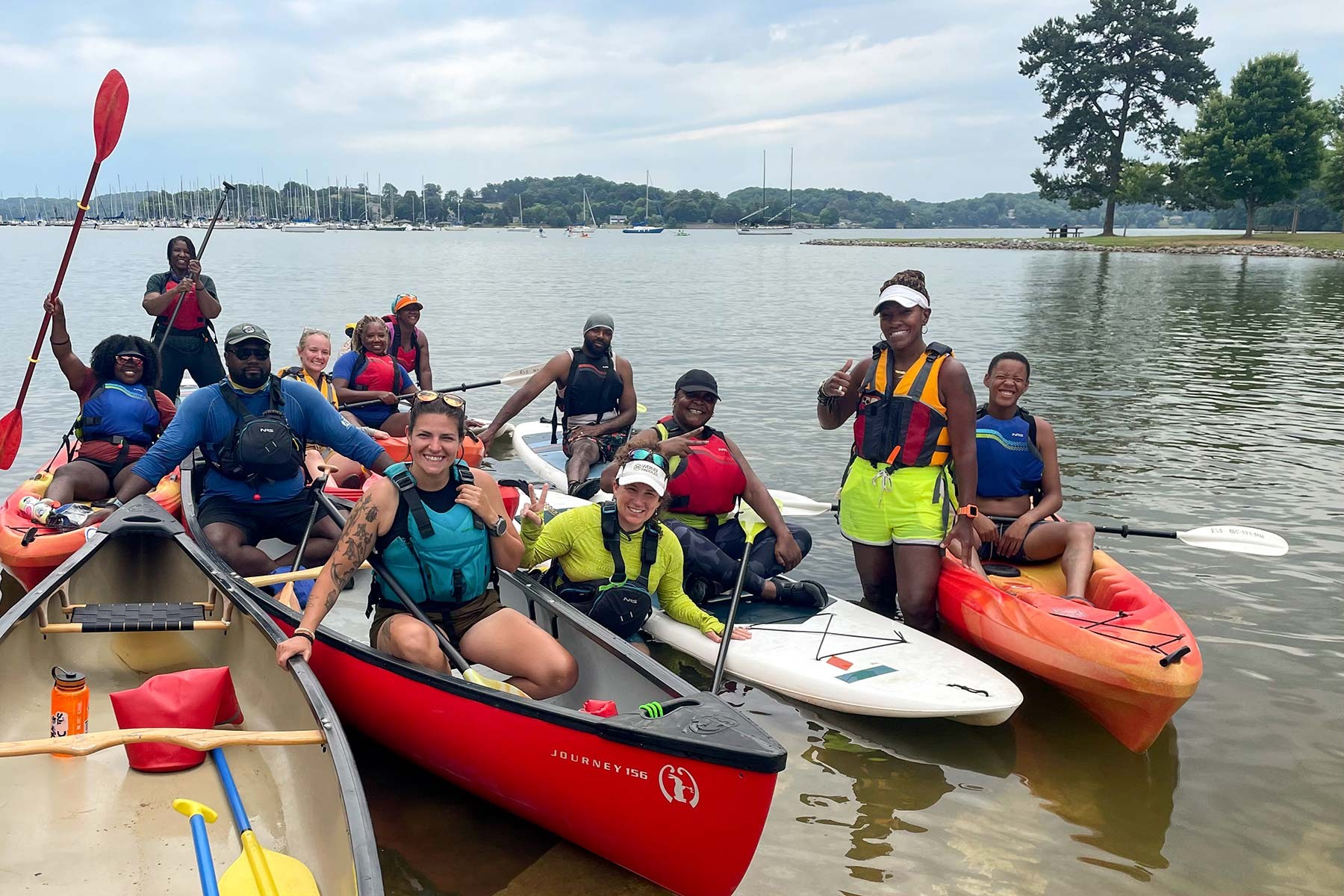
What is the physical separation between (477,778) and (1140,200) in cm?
7056

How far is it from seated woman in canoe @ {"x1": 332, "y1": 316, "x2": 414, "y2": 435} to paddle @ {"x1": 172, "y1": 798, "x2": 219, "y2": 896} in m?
6.80

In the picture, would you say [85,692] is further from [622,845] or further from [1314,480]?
[1314,480]

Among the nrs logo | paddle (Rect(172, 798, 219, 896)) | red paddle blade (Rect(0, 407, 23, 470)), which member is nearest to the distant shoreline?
red paddle blade (Rect(0, 407, 23, 470))

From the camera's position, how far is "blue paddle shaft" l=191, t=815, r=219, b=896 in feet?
Result: 11.2

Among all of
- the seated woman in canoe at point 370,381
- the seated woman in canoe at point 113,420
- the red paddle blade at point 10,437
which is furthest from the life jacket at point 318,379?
the red paddle blade at point 10,437

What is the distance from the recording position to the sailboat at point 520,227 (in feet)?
551

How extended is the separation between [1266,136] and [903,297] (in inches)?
2409

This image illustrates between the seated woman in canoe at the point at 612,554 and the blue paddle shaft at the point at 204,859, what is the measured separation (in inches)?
88.9

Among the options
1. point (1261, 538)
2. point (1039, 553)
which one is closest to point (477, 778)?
point (1039, 553)

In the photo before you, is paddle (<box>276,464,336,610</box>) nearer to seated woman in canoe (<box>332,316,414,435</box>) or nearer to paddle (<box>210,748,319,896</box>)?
paddle (<box>210,748,319,896</box>)

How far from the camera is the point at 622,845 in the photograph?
4.27m

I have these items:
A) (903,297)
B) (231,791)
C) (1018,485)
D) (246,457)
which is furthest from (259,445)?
(1018,485)

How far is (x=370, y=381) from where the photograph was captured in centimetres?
1067

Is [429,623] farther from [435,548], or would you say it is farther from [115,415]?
[115,415]
